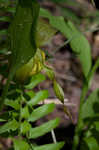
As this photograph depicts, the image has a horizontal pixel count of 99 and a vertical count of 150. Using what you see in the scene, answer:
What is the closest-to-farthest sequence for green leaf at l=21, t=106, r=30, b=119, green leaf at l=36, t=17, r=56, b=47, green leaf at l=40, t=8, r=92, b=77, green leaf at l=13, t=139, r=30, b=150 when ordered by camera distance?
1. green leaf at l=36, t=17, r=56, b=47
2. green leaf at l=13, t=139, r=30, b=150
3. green leaf at l=21, t=106, r=30, b=119
4. green leaf at l=40, t=8, r=92, b=77

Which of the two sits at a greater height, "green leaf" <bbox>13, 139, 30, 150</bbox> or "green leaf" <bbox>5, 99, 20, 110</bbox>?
"green leaf" <bbox>5, 99, 20, 110</bbox>

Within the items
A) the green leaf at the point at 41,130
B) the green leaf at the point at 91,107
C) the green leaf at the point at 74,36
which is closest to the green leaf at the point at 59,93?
the green leaf at the point at 41,130

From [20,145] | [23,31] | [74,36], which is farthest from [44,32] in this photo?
[74,36]

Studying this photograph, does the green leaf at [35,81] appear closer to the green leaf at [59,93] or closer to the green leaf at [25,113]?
the green leaf at [25,113]

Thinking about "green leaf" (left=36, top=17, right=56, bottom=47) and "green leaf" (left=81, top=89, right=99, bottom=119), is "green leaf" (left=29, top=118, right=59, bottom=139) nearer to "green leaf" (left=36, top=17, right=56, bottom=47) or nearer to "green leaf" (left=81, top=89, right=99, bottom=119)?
"green leaf" (left=36, top=17, right=56, bottom=47)

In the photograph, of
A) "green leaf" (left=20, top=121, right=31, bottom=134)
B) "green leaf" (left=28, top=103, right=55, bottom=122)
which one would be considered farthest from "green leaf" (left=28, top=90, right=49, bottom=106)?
"green leaf" (left=20, top=121, right=31, bottom=134)

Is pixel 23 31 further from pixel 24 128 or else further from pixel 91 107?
pixel 91 107
